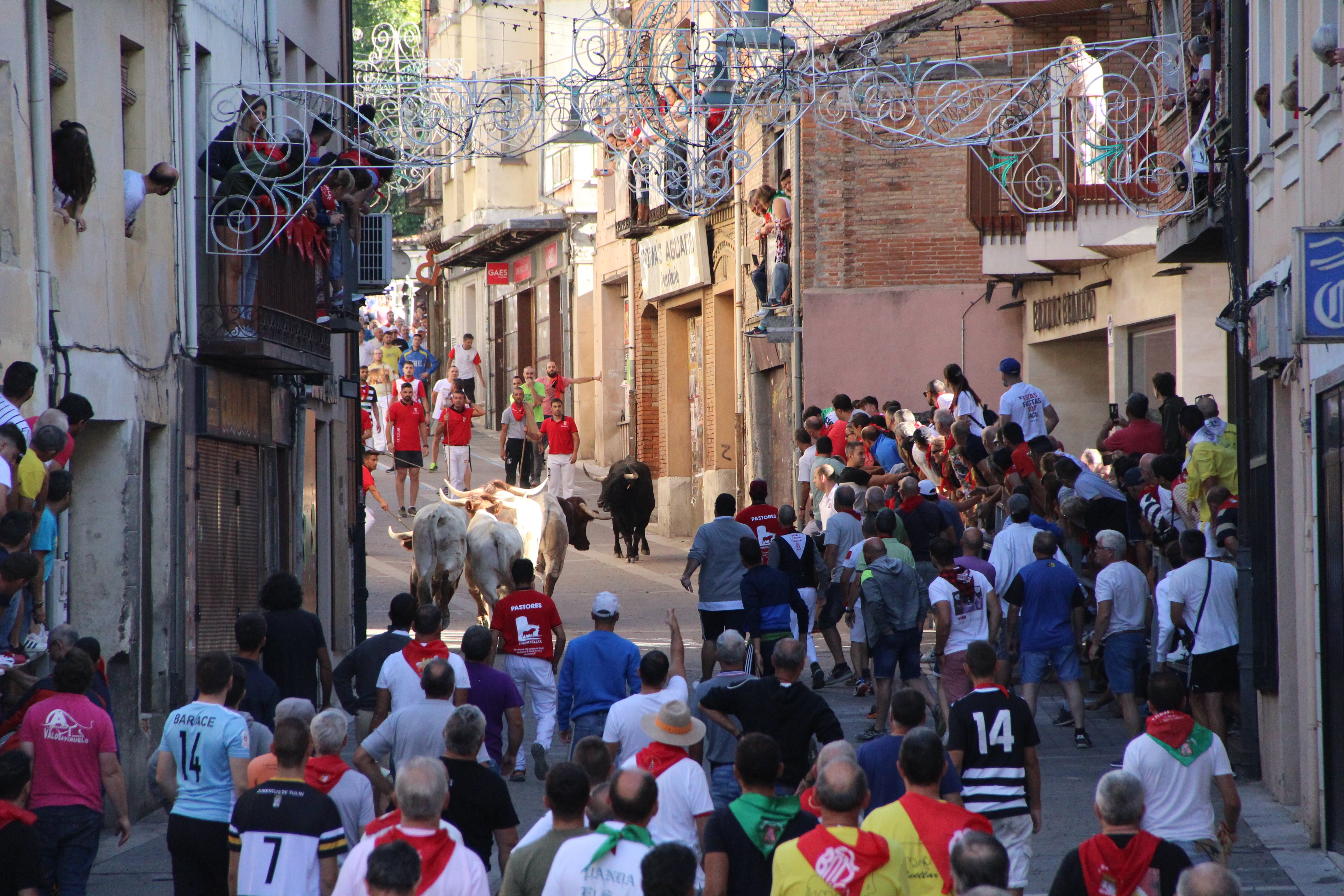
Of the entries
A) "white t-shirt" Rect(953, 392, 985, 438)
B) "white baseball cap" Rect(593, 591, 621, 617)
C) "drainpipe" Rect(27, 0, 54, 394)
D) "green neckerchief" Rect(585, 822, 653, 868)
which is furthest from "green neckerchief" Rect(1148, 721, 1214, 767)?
"white t-shirt" Rect(953, 392, 985, 438)

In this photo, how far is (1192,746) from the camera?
777 centimetres

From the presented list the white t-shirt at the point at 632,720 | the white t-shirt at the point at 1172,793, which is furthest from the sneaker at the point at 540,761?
the white t-shirt at the point at 1172,793

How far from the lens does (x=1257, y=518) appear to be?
11.8 metres

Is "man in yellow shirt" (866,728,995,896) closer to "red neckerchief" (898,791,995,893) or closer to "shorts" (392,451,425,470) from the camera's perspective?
"red neckerchief" (898,791,995,893)

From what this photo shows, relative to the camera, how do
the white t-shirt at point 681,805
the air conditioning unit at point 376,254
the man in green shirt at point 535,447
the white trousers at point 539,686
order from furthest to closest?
the man in green shirt at point 535,447
the air conditioning unit at point 376,254
the white trousers at point 539,686
the white t-shirt at point 681,805

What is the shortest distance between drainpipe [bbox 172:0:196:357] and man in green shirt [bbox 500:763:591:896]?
8.81 meters

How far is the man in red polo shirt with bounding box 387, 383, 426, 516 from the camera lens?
87.3ft

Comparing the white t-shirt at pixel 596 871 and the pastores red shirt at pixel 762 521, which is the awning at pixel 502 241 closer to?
the pastores red shirt at pixel 762 521

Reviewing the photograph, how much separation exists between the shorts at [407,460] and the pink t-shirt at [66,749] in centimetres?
1751

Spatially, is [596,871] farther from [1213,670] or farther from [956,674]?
[1213,670]

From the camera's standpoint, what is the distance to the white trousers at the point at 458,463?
27.2m

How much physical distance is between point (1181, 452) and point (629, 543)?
35.8 ft

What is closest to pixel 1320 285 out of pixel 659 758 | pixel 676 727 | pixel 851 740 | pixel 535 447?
pixel 676 727

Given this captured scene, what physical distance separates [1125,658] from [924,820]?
22.0 ft
